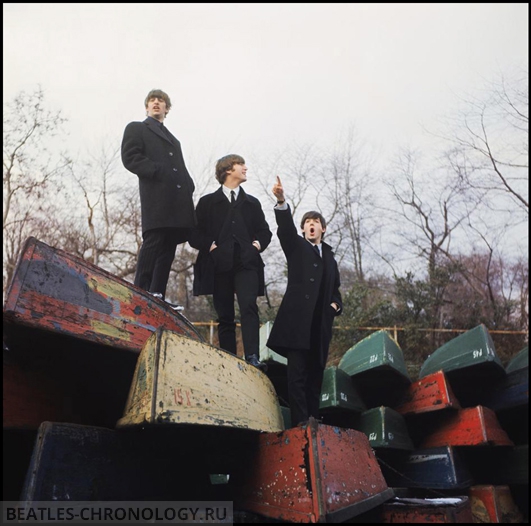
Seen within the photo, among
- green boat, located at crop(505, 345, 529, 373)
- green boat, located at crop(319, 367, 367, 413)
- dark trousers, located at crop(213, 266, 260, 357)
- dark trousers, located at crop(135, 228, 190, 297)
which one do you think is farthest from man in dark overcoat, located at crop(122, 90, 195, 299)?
green boat, located at crop(505, 345, 529, 373)

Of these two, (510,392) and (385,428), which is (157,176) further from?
(510,392)

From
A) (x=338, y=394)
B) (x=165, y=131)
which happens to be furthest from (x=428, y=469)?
(x=165, y=131)

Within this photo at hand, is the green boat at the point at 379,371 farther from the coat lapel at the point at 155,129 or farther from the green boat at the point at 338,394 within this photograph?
the coat lapel at the point at 155,129

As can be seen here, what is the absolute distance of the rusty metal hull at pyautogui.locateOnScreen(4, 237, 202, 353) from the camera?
2.12 m

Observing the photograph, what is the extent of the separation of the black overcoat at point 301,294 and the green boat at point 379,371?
68 centimetres

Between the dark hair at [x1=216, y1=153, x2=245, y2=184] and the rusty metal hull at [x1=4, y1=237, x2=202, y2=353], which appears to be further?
the dark hair at [x1=216, y1=153, x2=245, y2=184]

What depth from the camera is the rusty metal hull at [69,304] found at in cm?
212

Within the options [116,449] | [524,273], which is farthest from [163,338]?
[524,273]

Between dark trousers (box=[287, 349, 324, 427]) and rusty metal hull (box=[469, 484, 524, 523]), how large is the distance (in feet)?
3.94

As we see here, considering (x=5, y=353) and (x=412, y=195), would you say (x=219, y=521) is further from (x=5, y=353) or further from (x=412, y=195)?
(x=412, y=195)

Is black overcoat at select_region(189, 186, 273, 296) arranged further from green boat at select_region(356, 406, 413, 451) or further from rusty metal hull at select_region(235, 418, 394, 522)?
rusty metal hull at select_region(235, 418, 394, 522)

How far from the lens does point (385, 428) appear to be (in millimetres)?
3523

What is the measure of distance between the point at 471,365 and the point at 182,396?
2.77 meters

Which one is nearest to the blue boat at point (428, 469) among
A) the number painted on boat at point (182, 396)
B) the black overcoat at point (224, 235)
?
the black overcoat at point (224, 235)
